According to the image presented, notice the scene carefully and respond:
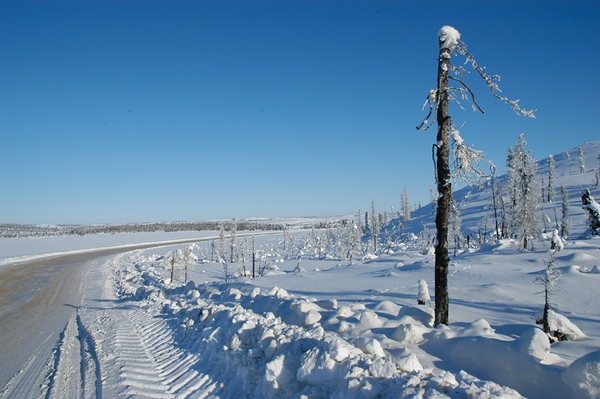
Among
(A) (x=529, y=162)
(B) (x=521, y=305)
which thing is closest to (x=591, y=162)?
(A) (x=529, y=162)

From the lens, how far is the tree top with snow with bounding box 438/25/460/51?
5910 mm

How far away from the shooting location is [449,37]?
5.91 metres

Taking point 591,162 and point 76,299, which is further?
point 591,162

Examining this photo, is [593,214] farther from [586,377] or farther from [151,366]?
[151,366]

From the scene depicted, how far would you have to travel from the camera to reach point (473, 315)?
22.3 feet

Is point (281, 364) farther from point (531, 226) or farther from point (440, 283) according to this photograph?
point (531, 226)

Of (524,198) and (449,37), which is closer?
(449,37)

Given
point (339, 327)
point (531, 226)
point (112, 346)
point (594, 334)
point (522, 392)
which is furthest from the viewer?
point (531, 226)

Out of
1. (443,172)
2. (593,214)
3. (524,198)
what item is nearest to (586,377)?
(443,172)

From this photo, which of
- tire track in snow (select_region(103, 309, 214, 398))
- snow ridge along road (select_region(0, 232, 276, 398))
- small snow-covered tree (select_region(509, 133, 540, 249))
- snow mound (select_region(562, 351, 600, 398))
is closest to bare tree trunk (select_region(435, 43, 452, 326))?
snow mound (select_region(562, 351, 600, 398))

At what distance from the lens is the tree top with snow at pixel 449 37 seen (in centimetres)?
591

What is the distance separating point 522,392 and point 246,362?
405 centimetres

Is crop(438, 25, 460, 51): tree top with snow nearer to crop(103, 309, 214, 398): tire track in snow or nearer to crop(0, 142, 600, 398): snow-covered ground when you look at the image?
crop(0, 142, 600, 398): snow-covered ground

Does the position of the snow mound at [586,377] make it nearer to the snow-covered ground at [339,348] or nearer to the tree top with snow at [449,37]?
the snow-covered ground at [339,348]
